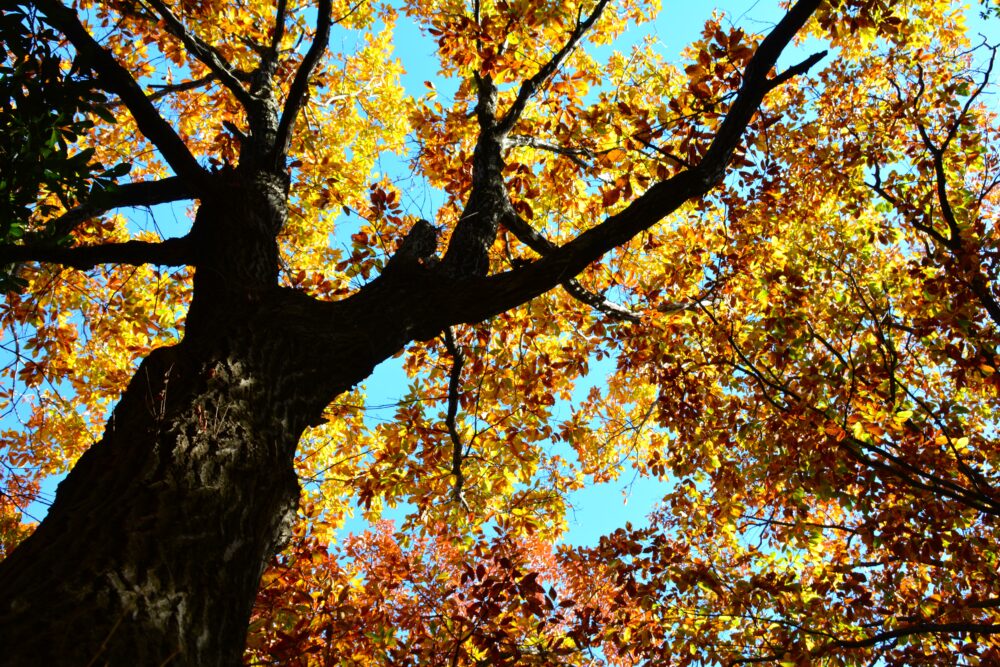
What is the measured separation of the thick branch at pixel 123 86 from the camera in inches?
113

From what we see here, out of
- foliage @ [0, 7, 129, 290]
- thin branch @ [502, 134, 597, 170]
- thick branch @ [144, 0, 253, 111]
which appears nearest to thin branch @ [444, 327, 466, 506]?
thin branch @ [502, 134, 597, 170]

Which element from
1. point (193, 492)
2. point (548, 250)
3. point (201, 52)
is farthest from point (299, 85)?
point (193, 492)

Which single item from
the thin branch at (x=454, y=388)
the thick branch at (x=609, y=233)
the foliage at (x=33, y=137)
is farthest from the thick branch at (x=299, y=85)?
the thick branch at (x=609, y=233)

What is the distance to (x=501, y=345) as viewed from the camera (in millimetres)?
6414

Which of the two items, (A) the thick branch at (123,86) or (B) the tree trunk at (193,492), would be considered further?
(A) the thick branch at (123,86)

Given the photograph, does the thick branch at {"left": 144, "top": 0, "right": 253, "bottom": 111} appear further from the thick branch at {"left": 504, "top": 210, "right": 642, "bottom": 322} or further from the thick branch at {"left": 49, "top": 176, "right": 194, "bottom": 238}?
the thick branch at {"left": 504, "top": 210, "right": 642, "bottom": 322}

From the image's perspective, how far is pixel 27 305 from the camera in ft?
18.6

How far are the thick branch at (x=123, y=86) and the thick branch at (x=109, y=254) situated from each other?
1.51ft

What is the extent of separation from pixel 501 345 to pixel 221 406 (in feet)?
13.4

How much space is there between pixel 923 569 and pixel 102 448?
710 cm

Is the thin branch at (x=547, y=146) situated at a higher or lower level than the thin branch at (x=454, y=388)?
higher

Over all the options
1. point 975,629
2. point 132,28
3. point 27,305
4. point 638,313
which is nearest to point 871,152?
point 638,313

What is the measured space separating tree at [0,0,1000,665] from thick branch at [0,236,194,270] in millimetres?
19

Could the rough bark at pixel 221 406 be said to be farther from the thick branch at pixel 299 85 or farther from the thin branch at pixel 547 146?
the thin branch at pixel 547 146
